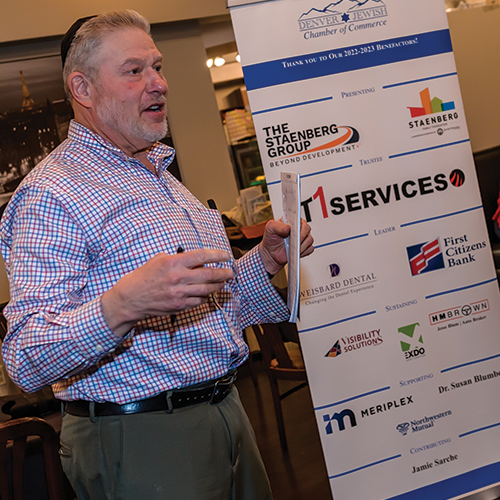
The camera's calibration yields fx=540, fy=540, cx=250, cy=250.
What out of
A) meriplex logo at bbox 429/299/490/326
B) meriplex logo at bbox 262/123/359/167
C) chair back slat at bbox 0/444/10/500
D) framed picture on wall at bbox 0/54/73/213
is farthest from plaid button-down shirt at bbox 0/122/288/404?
framed picture on wall at bbox 0/54/73/213

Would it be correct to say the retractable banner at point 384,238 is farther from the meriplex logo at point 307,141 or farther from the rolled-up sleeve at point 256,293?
the rolled-up sleeve at point 256,293

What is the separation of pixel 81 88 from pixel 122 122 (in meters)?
0.14

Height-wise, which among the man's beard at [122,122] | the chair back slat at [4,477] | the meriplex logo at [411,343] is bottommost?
the meriplex logo at [411,343]

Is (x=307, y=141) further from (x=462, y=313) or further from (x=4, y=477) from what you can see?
(x=4, y=477)

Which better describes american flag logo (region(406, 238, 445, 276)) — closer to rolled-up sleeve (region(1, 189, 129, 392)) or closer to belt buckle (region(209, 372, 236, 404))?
belt buckle (region(209, 372, 236, 404))

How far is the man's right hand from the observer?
96cm

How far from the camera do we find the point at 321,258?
7.63 feet

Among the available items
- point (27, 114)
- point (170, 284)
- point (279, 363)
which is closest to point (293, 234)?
point (170, 284)

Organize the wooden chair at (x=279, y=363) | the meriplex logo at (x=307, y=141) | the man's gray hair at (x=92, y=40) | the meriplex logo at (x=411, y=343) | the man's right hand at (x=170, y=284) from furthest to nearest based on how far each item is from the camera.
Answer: the wooden chair at (x=279, y=363)
the meriplex logo at (x=411, y=343)
the meriplex logo at (x=307, y=141)
the man's gray hair at (x=92, y=40)
the man's right hand at (x=170, y=284)

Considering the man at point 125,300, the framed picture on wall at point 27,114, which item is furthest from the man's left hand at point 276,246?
the framed picture on wall at point 27,114

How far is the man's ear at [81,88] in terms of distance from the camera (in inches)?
55.4

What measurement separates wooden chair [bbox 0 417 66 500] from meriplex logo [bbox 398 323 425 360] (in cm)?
153

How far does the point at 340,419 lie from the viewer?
2328 millimetres

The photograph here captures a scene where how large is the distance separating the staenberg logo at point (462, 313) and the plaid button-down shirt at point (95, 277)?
51.5 inches
